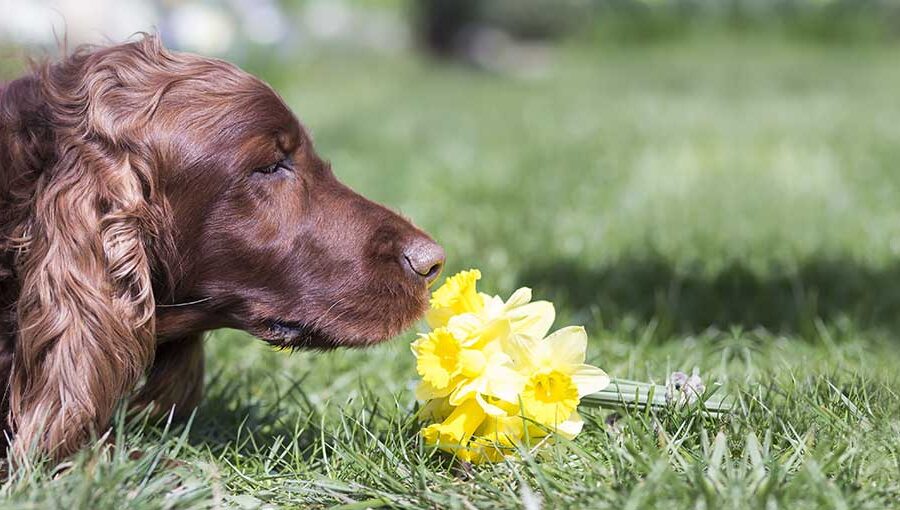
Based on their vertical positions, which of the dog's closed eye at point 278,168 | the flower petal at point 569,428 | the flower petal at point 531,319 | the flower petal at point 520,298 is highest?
the dog's closed eye at point 278,168

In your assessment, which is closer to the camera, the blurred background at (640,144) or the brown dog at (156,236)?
the brown dog at (156,236)

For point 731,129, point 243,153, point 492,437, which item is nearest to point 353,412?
point 492,437

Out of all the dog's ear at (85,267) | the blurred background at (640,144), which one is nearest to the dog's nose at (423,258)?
the dog's ear at (85,267)

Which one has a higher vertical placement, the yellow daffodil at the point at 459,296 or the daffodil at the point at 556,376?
the yellow daffodil at the point at 459,296

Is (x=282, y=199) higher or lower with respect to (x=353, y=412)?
higher

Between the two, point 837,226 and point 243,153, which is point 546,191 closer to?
point 837,226

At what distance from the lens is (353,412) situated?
2568 mm

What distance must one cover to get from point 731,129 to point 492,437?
5.33 metres

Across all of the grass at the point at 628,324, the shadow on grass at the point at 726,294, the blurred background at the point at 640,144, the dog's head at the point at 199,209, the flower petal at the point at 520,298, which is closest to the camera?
the grass at the point at 628,324

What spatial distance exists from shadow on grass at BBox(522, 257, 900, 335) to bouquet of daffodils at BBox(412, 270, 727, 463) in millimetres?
932

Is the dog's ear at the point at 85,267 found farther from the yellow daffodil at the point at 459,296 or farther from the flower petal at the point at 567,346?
the flower petal at the point at 567,346

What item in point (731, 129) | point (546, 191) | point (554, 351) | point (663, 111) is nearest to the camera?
point (554, 351)

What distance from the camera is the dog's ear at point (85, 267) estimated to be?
210 cm

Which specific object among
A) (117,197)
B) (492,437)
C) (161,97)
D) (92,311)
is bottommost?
(492,437)
